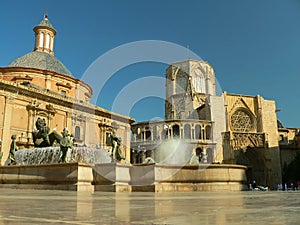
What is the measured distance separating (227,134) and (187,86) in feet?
44.1

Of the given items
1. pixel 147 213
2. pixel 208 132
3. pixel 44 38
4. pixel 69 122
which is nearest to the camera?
pixel 147 213

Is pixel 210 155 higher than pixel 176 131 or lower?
lower

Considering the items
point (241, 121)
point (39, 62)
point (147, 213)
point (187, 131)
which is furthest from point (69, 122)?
point (241, 121)

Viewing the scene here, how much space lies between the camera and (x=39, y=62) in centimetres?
3347

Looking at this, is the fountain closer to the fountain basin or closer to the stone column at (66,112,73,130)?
the fountain basin

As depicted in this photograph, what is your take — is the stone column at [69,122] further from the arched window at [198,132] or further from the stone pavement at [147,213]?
the stone pavement at [147,213]

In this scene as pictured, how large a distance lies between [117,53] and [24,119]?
14.1 m

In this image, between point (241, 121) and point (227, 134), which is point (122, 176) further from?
point (241, 121)

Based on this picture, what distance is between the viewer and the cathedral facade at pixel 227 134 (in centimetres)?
4138

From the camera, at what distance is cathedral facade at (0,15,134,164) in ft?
77.3

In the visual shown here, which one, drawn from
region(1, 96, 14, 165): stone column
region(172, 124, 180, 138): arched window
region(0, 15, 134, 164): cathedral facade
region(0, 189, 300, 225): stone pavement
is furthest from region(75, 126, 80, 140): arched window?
region(0, 189, 300, 225): stone pavement

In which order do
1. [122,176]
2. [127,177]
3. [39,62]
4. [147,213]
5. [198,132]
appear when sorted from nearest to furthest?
[147,213]
[122,176]
[127,177]
[39,62]
[198,132]

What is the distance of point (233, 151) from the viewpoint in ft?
135

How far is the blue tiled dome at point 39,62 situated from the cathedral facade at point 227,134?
1564 cm
